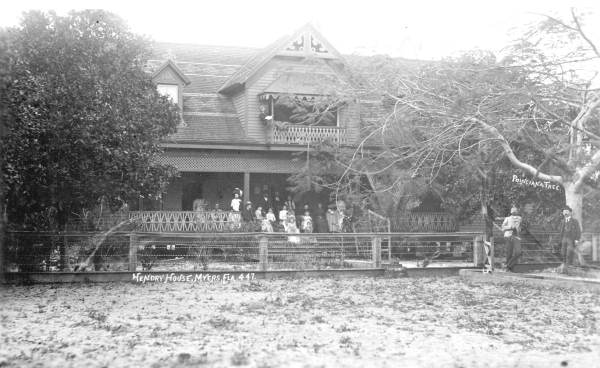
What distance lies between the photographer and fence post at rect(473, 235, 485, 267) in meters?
19.5

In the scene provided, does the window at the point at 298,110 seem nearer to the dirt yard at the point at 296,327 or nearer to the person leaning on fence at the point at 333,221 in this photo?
the person leaning on fence at the point at 333,221

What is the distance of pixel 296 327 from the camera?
31.2 feet

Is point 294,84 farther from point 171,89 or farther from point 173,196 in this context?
point 173,196

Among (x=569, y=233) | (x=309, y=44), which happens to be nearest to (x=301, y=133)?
(x=309, y=44)

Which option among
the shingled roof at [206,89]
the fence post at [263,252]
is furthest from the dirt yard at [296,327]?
the shingled roof at [206,89]

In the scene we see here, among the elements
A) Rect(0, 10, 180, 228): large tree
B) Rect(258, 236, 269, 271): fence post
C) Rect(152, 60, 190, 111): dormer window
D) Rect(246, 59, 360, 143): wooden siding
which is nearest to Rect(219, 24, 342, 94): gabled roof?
Rect(246, 59, 360, 143): wooden siding

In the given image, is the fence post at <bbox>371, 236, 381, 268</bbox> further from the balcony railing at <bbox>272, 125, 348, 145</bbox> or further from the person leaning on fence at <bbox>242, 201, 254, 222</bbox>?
the balcony railing at <bbox>272, 125, 348, 145</bbox>

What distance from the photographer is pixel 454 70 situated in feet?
56.4

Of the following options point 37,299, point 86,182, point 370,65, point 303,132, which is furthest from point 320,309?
point 303,132

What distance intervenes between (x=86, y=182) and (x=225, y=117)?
1308 cm

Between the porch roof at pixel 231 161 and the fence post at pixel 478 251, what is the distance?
10.2 m

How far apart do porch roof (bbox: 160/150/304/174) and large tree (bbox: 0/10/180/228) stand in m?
9.13

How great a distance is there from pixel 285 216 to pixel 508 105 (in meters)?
10.8

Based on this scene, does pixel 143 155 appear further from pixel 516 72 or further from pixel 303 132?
pixel 303 132
